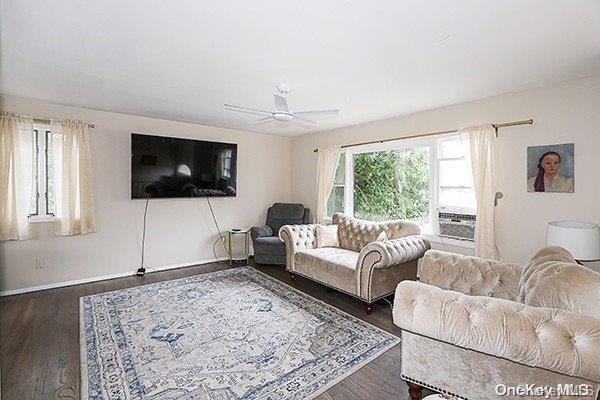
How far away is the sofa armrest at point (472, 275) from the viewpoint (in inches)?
91.0

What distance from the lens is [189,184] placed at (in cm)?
481

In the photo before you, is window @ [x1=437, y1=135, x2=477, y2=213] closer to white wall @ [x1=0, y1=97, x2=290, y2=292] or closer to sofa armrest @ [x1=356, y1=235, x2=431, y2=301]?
sofa armrest @ [x1=356, y1=235, x2=431, y2=301]

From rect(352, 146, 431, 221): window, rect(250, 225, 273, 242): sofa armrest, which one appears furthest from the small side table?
rect(352, 146, 431, 221): window

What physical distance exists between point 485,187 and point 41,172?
18.0ft

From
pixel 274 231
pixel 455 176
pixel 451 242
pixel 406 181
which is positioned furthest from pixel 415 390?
pixel 274 231

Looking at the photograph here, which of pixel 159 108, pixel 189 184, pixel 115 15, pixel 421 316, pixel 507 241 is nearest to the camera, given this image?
pixel 421 316

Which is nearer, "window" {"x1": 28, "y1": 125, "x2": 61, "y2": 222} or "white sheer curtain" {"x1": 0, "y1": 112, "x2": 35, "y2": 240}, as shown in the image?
"white sheer curtain" {"x1": 0, "y1": 112, "x2": 35, "y2": 240}

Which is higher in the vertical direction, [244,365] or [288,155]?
[288,155]

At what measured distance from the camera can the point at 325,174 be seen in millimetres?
5383

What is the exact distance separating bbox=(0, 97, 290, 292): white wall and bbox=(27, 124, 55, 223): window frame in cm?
15

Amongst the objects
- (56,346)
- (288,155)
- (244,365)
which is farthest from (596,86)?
(56,346)

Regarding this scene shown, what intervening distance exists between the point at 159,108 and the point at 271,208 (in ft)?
8.79

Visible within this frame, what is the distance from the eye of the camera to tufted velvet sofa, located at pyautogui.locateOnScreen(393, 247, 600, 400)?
135 centimetres

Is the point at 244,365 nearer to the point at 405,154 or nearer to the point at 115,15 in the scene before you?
the point at 115,15
